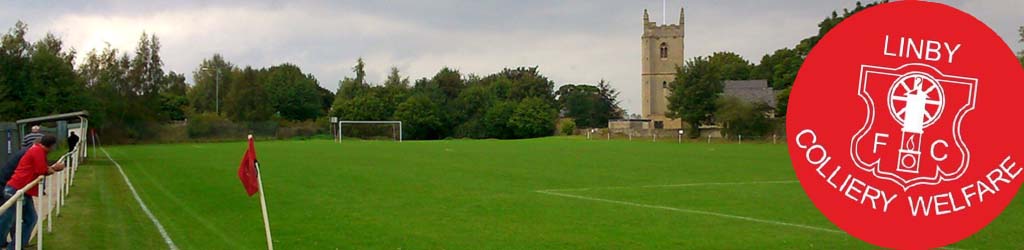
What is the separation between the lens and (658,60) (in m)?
113

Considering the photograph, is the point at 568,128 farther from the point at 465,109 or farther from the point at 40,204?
the point at 40,204

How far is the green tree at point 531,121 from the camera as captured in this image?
104375 millimetres

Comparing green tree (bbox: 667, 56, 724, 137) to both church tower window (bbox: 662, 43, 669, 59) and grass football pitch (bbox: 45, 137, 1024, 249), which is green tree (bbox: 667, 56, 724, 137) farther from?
grass football pitch (bbox: 45, 137, 1024, 249)

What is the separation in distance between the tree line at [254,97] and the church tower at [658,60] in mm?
13121

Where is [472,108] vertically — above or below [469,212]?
above

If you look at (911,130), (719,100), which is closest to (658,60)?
(719,100)

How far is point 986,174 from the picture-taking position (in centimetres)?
416

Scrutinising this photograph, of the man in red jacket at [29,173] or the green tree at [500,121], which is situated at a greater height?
the green tree at [500,121]

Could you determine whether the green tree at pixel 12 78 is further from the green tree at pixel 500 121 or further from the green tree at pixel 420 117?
the green tree at pixel 500 121

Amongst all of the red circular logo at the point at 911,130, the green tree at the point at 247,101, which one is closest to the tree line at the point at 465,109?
the green tree at the point at 247,101

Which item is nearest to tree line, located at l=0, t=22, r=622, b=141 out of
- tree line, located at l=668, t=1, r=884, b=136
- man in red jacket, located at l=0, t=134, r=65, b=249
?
tree line, located at l=668, t=1, r=884, b=136

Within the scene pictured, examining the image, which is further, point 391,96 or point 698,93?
point 391,96

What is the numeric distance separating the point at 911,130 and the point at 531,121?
330 feet

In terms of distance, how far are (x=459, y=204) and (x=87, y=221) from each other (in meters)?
6.69
